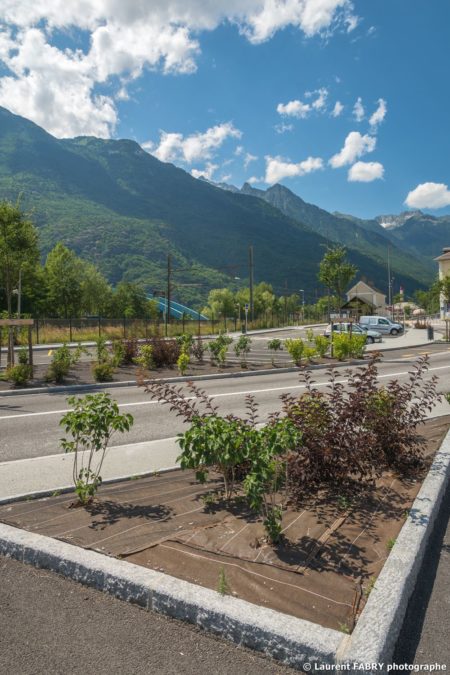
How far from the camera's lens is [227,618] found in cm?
262

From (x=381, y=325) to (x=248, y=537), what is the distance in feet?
150

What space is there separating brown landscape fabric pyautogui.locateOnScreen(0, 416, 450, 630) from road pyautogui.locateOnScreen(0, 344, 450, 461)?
9.14 feet

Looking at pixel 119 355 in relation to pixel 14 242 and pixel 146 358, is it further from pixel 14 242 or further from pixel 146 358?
pixel 14 242

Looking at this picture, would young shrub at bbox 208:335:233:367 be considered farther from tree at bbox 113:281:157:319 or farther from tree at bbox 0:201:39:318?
tree at bbox 113:281:157:319

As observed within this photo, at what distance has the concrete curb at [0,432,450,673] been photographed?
7.83 feet

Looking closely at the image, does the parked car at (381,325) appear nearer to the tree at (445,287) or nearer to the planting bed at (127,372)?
the tree at (445,287)

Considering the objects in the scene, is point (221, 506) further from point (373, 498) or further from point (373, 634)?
point (373, 634)

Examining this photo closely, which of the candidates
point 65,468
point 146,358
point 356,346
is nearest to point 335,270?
point 356,346

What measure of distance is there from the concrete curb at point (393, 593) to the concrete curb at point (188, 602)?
0.13 meters

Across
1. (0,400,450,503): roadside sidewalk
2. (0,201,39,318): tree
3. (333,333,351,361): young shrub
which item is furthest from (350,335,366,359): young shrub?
(0,400,450,503): roadside sidewalk

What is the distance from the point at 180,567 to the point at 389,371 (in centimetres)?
1558

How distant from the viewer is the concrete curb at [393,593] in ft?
7.71

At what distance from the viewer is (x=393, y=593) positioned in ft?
9.03

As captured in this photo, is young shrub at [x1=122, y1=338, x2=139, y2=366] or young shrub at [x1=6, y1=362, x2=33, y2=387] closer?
young shrub at [x1=6, y1=362, x2=33, y2=387]
